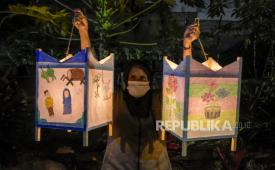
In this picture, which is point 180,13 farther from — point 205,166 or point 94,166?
point 94,166

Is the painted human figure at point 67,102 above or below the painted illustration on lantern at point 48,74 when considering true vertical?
below

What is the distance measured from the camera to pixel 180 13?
225 inches

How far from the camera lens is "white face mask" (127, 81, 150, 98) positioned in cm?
282

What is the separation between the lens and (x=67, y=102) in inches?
101

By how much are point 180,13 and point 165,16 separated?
64 centimetres

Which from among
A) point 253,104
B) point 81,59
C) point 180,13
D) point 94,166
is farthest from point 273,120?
point 81,59

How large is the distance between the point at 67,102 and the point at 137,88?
0.63 m

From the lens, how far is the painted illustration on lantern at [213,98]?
2.49 metres

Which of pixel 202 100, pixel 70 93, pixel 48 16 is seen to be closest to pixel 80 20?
pixel 70 93

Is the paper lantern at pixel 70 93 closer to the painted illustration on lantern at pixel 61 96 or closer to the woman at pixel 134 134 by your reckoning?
the painted illustration on lantern at pixel 61 96

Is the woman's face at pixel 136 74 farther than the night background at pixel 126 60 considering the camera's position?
No

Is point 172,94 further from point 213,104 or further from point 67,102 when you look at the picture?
point 67,102

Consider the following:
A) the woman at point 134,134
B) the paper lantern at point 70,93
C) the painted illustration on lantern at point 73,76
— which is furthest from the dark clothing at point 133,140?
the painted illustration on lantern at point 73,76

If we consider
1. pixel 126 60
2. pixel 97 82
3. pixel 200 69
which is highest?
pixel 126 60
